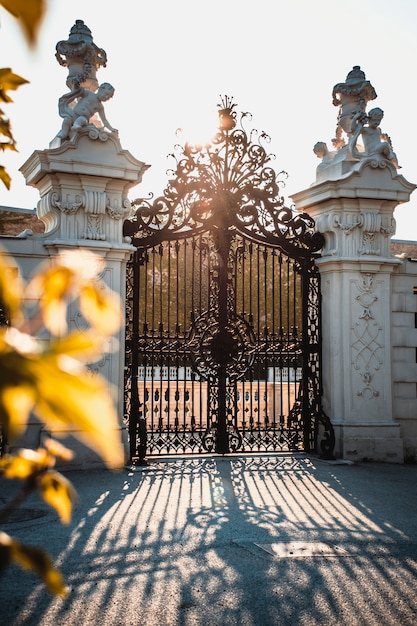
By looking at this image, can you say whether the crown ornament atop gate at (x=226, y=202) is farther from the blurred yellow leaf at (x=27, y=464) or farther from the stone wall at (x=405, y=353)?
the blurred yellow leaf at (x=27, y=464)

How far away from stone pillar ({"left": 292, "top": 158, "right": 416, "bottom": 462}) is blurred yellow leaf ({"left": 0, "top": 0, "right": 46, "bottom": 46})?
9.03 meters

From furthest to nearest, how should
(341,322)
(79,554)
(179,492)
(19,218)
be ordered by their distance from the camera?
(19,218)
(341,322)
(179,492)
(79,554)

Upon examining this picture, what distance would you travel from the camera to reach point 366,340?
961 cm

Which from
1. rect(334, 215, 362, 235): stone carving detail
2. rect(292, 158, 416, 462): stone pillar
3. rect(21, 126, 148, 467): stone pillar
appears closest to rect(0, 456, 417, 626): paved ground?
rect(292, 158, 416, 462): stone pillar

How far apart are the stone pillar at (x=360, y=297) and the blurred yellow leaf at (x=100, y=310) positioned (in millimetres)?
8806

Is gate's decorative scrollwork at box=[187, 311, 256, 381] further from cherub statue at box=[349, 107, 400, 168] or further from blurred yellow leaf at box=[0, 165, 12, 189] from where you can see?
blurred yellow leaf at box=[0, 165, 12, 189]

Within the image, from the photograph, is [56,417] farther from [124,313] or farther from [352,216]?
[352,216]

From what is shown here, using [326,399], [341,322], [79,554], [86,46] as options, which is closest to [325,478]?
[326,399]

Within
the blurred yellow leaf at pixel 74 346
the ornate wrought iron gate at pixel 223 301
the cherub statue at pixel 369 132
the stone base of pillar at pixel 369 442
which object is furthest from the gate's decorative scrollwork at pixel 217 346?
the blurred yellow leaf at pixel 74 346

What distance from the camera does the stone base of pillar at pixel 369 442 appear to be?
921 centimetres

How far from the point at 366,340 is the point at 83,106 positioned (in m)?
4.97

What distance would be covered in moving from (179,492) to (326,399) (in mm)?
3304

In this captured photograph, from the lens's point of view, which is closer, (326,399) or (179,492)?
(179,492)

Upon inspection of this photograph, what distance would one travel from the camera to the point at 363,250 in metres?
9.67
